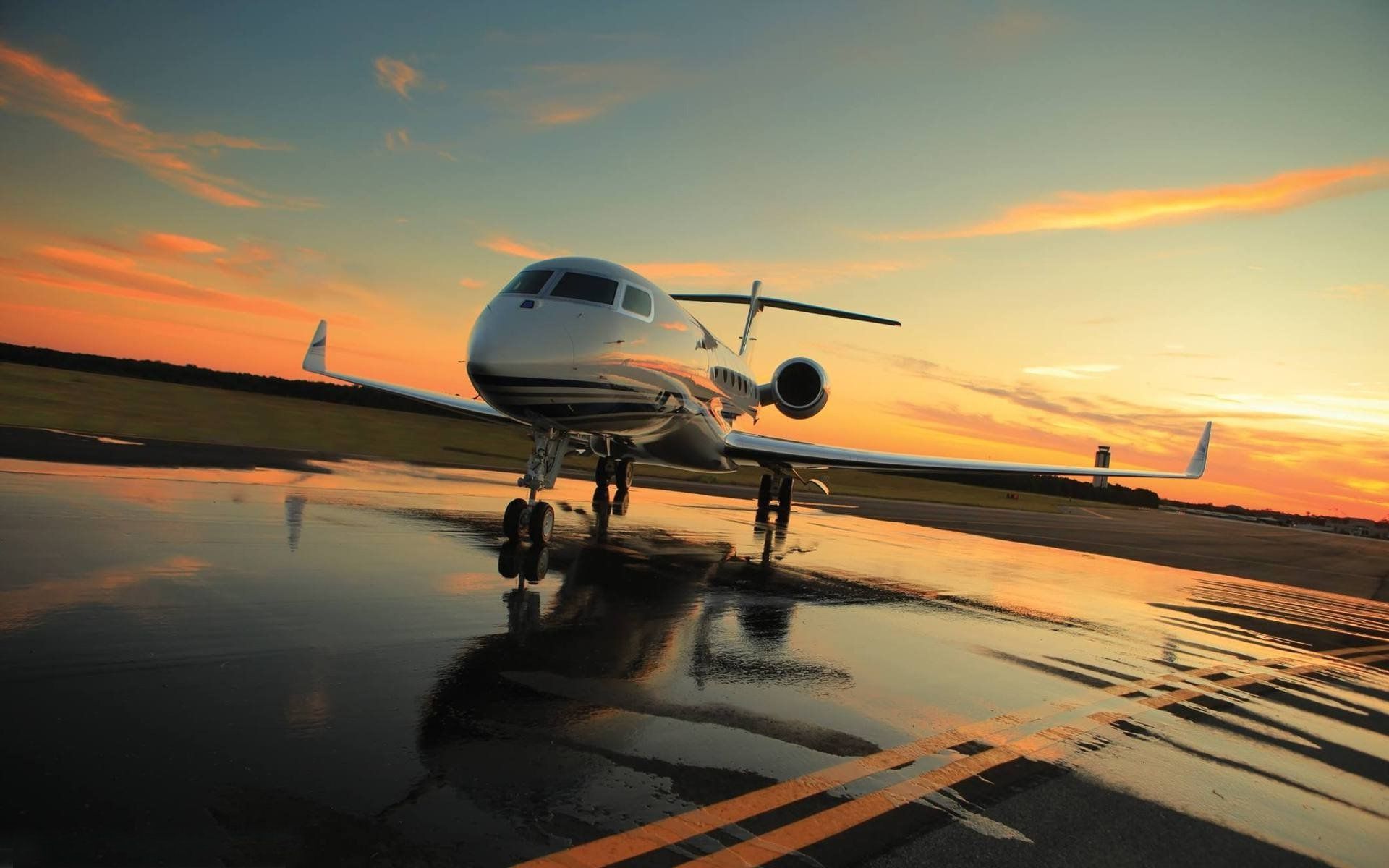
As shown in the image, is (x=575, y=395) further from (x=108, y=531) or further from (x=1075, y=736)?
(x=1075, y=736)

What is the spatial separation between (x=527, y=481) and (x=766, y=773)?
23.6 ft

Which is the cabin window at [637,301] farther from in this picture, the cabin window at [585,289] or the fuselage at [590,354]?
the cabin window at [585,289]

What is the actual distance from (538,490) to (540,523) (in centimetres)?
48

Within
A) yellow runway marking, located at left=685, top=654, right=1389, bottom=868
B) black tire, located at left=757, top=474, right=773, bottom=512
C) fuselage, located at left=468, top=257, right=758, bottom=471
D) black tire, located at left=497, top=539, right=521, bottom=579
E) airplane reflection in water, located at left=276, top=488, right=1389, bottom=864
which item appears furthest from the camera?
Answer: black tire, located at left=757, top=474, right=773, bottom=512

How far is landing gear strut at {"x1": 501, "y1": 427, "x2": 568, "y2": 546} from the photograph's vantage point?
10.3 metres

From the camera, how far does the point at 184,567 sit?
22.9 feet

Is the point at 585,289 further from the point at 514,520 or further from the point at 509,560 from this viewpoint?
the point at 509,560

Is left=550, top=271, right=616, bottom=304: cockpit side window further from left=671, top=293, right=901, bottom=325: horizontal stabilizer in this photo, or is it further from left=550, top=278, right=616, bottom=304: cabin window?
left=671, top=293, right=901, bottom=325: horizontal stabilizer

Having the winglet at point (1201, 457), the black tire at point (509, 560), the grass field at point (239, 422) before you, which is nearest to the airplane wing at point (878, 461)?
the winglet at point (1201, 457)

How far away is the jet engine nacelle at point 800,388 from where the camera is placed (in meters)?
20.7

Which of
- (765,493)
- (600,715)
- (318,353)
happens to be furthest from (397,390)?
(600,715)

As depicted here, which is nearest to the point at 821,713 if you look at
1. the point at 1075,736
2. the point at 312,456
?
the point at 1075,736

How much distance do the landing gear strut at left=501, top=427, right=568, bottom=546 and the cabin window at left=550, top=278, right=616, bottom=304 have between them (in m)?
1.83

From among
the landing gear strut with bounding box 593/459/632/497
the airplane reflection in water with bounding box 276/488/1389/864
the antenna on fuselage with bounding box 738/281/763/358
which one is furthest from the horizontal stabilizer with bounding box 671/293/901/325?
the airplane reflection in water with bounding box 276/488/1389/864
